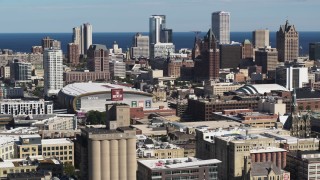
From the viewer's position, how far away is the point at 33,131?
2292 inches

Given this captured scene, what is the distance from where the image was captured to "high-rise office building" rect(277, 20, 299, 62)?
123 metres

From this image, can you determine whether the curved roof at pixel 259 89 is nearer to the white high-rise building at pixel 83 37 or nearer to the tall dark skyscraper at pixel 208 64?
the tall dark skyscraper at pixel 208 64

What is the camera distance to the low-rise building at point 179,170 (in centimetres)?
3856

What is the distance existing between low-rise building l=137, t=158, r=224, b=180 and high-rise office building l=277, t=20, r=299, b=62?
86128 millimetres

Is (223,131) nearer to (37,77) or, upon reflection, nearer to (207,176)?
(207,176)

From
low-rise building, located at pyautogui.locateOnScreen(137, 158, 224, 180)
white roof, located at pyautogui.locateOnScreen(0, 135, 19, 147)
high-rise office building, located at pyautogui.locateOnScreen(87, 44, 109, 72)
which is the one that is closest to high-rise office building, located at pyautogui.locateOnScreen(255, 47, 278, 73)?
high-rise office building, located at pyautogui.locateOnScreen(87, 44, 109, 72)

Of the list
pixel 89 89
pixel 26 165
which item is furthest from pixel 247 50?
pixel 26 165

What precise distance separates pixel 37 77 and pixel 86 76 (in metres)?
9.39

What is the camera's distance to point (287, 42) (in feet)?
408

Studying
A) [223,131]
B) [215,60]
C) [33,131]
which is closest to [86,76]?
[215,60]

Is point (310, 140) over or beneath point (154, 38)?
beneath

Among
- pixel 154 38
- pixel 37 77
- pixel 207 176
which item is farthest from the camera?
pixel 154 38

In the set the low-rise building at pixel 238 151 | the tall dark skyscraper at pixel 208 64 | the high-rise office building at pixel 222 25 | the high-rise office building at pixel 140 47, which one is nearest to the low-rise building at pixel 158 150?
the low-rise building at pixel 238 151

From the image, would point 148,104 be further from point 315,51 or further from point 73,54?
point 73,54
